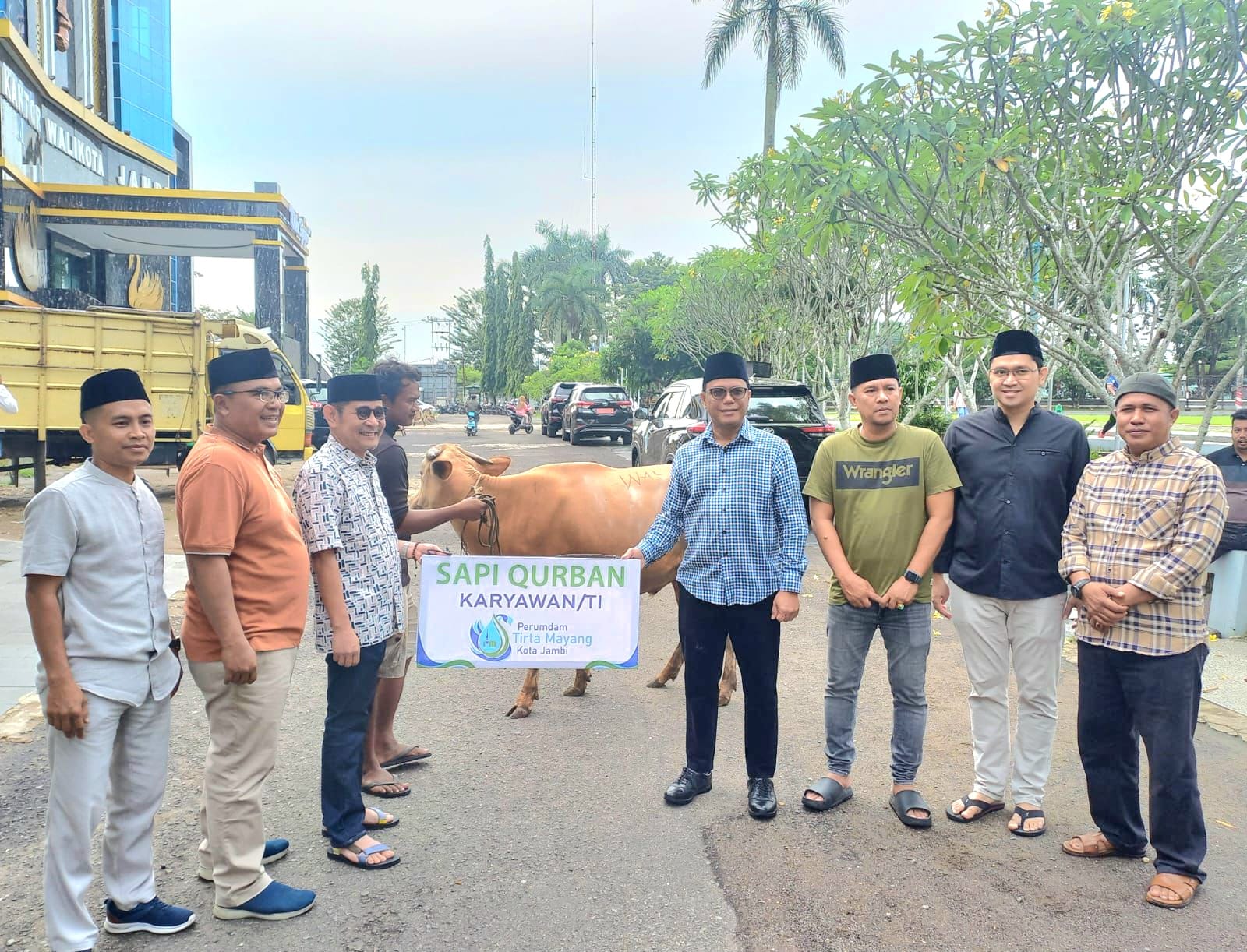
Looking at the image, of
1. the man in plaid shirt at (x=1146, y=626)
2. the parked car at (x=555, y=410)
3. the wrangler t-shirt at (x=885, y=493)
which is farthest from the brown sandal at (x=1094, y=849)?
the parked car at (x=555, y=410)

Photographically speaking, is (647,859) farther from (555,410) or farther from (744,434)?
(555,410)

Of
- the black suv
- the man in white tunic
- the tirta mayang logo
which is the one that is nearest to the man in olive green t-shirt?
the tirta mayang logo

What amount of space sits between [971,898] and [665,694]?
2.56 m

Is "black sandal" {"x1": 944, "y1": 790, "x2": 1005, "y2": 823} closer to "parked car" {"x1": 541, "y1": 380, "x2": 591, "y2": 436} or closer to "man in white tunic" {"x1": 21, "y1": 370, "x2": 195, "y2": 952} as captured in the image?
"man in white tunic" {"x1": 21, "y1": 370, "x2": 195, "y2": 952}

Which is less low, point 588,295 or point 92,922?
point 588,295

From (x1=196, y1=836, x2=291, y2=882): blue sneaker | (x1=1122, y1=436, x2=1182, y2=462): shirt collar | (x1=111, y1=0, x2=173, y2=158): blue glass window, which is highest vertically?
(x1=111, y1=0, x2=173, y2=158): blue glass window

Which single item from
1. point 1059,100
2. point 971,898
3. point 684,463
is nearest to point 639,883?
point 971,898

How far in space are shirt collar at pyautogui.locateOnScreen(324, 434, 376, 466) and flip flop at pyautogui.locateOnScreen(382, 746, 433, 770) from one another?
63.9 inches

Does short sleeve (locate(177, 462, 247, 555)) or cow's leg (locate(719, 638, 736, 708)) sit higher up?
short sleeve (locate(177, 462, 247, 555))

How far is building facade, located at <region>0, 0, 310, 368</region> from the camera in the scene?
2034 cm

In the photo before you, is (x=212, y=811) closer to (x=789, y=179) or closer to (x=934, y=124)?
(x=789, y=179)

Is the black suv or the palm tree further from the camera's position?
the palm tree

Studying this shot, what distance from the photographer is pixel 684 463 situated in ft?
14.1

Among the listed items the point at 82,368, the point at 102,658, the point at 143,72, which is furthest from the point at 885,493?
the point at 143,72
